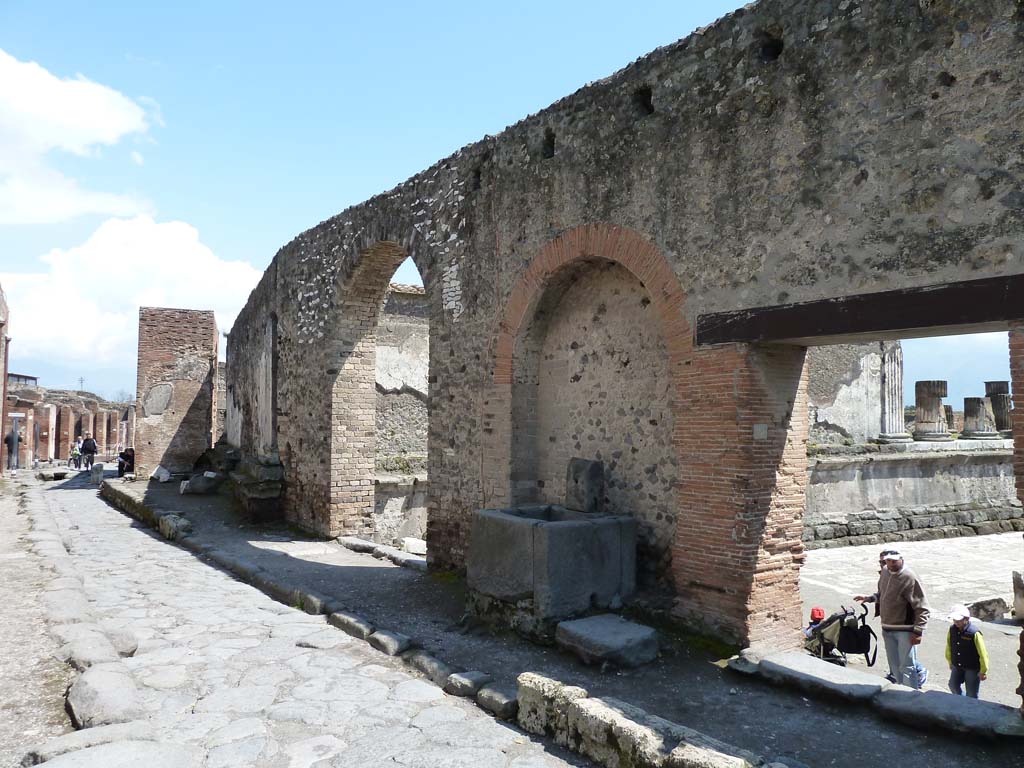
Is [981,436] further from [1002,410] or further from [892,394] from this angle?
[892,394]

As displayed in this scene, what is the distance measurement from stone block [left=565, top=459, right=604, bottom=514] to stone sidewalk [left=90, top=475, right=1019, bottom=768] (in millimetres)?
1281

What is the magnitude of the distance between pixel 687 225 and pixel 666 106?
0.96 meters

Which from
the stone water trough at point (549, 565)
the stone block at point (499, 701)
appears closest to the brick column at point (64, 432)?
the stone water trough at point (549, 565)

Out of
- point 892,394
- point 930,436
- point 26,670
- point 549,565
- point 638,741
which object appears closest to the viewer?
point 638,741

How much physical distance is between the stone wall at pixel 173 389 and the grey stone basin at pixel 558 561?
14651mm

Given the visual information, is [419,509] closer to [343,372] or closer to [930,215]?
[343,372]

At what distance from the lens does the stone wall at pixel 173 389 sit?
18.1 m

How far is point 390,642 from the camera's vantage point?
5445 mm

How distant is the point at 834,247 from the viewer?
4.56 metres

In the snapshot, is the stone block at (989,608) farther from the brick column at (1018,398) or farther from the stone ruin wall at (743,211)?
the brick column at (1018,398)

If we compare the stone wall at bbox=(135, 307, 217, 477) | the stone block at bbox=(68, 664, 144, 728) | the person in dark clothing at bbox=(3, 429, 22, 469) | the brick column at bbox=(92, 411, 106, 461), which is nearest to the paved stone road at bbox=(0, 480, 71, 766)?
the stone block at bbox=(68, 664, 144, 728)

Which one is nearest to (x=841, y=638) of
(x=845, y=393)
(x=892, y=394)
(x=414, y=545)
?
(x=414, y=545)

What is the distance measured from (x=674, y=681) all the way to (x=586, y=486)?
1.93m

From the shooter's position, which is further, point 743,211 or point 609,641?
point 743,211
